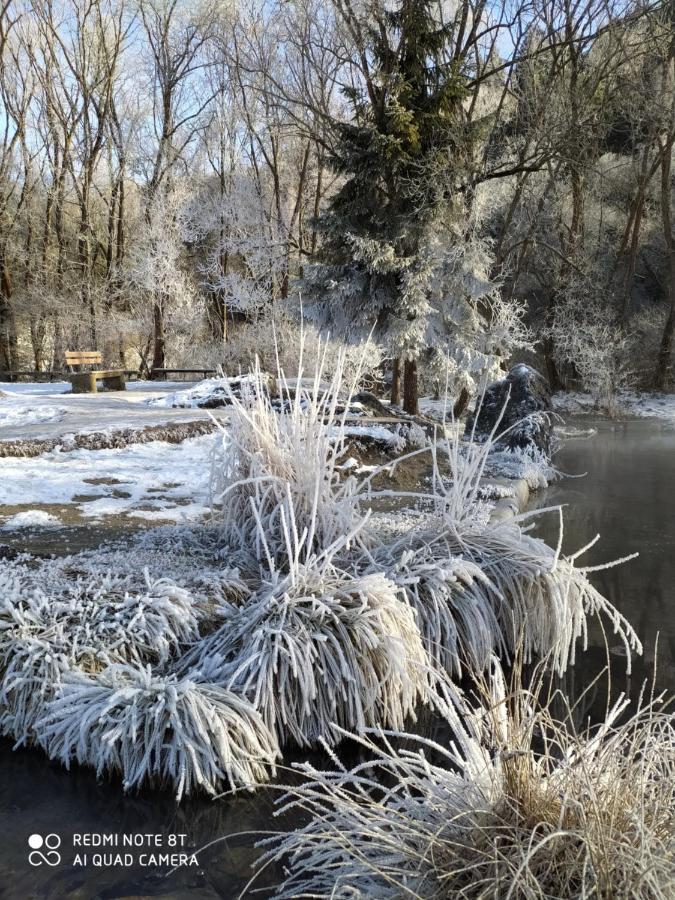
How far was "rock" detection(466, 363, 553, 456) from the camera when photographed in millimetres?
7324

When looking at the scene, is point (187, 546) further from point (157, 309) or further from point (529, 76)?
point (157, 309)

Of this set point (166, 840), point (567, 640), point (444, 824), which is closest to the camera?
point (444, 824)

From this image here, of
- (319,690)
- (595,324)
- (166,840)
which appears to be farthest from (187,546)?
(595,324)

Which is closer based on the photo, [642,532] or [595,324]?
[642,532]

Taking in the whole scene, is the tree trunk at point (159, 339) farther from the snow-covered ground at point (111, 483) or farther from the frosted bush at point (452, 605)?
the frosted bush at point (452, 605)

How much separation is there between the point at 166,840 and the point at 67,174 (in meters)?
19.3

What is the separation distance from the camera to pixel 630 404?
14.3m

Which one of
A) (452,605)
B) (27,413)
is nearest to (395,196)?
(27,413)

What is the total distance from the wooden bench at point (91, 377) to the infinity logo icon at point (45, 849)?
925 cm

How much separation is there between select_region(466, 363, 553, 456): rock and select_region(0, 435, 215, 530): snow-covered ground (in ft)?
11.0

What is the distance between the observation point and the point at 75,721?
2119mm

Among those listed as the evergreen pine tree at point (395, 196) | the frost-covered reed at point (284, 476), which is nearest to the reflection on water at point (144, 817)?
the frost-covered reed at point (284, 476)

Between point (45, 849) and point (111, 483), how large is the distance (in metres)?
3.25

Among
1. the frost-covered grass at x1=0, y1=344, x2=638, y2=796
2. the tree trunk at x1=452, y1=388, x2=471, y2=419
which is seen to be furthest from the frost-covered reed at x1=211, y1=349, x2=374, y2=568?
the tree trunk at x1=452, y1=388, x2=471, y2=419
